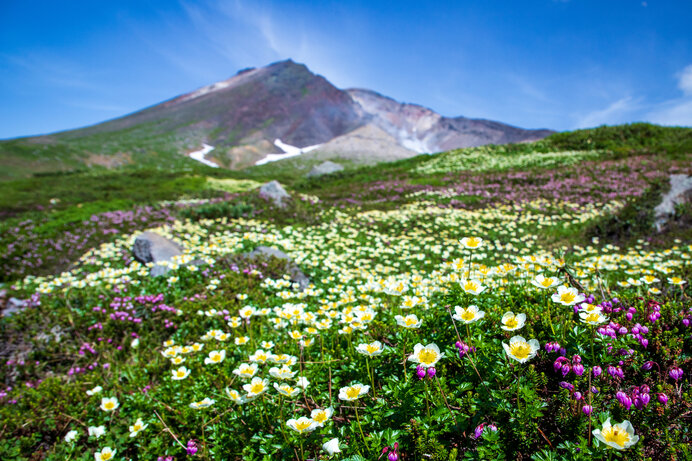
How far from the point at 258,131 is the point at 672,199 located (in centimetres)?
11503

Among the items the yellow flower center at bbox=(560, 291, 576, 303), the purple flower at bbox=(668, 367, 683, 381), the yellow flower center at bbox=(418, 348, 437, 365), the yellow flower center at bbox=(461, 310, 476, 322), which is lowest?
the purple flower at bbox=(668, 367, 683, 381)

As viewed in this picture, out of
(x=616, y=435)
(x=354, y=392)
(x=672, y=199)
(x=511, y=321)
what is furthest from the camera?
(x=672, y=199)

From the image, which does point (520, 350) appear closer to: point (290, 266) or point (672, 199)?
point (290, 266)

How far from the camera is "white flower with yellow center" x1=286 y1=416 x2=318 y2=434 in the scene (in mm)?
1456

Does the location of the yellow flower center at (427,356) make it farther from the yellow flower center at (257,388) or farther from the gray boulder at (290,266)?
the gray boulder at (290,266)

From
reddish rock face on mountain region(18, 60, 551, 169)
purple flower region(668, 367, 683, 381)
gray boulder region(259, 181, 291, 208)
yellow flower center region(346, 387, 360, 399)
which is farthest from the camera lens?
reddish rock face on mountain region(18, 60, 551, 169)

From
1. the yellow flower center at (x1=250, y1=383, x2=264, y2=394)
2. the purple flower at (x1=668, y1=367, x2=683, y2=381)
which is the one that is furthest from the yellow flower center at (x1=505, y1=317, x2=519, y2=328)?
the yellow flower center at (x1=250, y1=383, x2=264, y2=394)

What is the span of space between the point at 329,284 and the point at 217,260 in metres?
2.48

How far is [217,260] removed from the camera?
6477 mm

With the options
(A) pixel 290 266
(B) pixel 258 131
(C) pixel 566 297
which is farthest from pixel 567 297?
(B) pixel 258 131

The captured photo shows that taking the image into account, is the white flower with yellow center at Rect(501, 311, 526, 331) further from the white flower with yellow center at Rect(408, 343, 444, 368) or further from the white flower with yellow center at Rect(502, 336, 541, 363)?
the white flower with yellow center at Rect(408, 343, 444, 368)

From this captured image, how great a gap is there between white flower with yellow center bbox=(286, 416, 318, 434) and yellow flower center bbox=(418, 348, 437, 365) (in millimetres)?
629

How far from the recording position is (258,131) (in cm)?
11106

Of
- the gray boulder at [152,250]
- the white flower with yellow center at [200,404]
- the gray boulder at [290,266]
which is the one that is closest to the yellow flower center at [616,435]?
the white flower with yellow center at [200,404]
